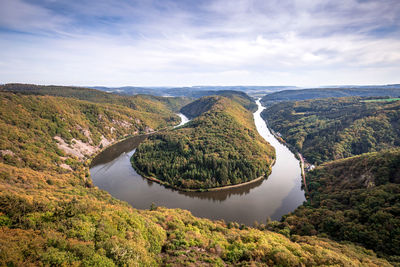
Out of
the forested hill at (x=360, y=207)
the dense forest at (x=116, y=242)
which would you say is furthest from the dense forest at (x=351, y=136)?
the dense forest at (x=116, y=242)

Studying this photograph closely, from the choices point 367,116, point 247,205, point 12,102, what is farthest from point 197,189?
point 367,116

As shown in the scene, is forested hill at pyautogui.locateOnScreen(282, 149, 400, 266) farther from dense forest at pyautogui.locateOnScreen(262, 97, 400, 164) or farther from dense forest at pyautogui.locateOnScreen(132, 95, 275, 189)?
dense forest at pyautogui.locateOnScreen(262, 97, 400, 164)

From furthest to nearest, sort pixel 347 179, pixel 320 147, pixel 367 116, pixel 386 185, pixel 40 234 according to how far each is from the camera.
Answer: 1. pixel 367 116
2. pixel 320 147
3. pixel 347 179
4. pixel 386 185
5. pixel 40 234

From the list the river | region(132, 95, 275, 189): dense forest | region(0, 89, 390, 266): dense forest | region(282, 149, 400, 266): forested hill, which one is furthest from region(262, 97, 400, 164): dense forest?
region(0, 89, 390, 266): dense forest

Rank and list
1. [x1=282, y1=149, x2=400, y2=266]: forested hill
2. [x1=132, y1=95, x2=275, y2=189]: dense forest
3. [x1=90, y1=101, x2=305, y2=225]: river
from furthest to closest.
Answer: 1. [x1=132, y1=95, x2=275, y2=189]: dense forest
2. [x1=90, y1=101, x2=305, y2=225]: river
3. [x1=282, y1=149, x2=400, y2=266]: forested hill

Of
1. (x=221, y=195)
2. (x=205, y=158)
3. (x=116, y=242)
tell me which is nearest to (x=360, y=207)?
(x=221, y=195)

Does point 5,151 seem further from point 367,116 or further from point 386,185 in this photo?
point 367,116

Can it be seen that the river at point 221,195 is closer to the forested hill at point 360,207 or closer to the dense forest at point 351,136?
the forested hill at point 360,207
